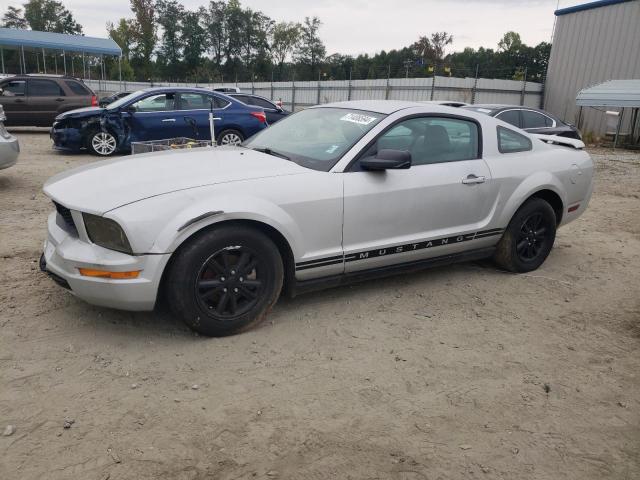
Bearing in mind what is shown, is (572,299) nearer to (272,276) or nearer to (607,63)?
(272,276)

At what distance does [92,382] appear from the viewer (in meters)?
2.88

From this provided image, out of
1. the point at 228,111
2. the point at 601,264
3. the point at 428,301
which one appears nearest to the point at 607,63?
the point at 228,111

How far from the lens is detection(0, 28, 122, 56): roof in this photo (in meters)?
34.1

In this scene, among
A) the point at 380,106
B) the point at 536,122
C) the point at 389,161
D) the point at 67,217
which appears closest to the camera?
the point at 67,217

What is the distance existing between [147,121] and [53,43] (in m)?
29.8

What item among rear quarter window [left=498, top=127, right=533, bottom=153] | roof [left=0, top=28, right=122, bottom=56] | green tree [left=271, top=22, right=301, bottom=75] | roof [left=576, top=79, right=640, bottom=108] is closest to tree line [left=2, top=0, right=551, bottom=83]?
green tree [left=271, top=22, right=301, bottom=75]

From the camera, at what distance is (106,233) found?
3111mm

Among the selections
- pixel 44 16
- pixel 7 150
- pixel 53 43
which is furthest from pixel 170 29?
pixel 7 150

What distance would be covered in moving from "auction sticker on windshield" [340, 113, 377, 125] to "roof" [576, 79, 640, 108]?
15.9 metres

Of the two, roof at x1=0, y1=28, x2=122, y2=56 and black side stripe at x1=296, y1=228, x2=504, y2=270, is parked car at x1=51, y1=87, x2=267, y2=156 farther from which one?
roof at x1=0, y1=28, x2=122, y2=56

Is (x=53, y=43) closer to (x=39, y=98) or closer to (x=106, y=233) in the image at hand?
(x=39, y=98)

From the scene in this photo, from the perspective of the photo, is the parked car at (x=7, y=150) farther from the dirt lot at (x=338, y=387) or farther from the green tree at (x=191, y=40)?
the green tree at (x=191, y=40)

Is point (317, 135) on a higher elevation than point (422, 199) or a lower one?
higher

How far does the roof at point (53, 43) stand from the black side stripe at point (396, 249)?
120ft
